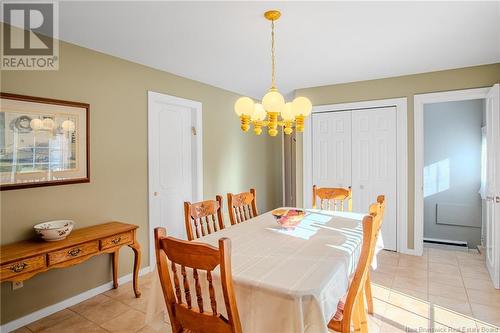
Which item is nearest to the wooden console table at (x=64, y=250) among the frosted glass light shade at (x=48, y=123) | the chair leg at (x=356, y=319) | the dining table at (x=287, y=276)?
the frosted glass light shade at (x=48, y=123)

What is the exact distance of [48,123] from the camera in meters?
2.43

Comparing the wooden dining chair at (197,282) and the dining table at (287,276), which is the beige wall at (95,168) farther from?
the wooden dining chair at (197,282)

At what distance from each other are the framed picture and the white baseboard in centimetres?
105

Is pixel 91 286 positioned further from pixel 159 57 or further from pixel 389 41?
pixel 389 41

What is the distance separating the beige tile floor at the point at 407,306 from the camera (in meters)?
2.22

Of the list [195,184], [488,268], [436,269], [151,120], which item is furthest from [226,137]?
[488,268]

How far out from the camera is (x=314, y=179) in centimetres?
448

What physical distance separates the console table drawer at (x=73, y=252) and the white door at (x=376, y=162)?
132 inches

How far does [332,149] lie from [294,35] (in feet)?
7.23

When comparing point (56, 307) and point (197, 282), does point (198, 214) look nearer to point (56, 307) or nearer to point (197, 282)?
point (197, 282)

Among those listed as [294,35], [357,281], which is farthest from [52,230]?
[294,35]

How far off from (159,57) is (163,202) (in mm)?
1699

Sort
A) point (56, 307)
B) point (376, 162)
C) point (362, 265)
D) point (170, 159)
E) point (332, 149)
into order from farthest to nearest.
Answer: point (332, 149) → point (376, 162) → point (170, 159) → point (56, 307) → point (362, 265)

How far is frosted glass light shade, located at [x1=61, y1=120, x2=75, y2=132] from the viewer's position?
2531 millimetres
